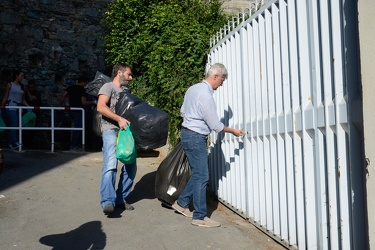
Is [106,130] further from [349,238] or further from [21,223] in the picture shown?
[349,238]

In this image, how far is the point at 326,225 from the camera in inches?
133

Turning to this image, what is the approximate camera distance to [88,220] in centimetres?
Result: 512

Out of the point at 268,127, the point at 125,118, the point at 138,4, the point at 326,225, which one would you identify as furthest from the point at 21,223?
the point at 138,4

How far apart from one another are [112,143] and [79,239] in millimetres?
1140

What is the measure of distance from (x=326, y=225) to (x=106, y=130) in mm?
2746

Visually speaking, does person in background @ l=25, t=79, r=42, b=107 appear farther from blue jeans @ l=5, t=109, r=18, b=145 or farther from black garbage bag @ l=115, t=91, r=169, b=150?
black garbage bag @ l=115, t=91, r=169, b=150

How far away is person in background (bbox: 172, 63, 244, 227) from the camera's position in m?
4.85

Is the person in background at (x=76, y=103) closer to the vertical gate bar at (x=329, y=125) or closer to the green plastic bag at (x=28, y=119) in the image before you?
the green plastic bag at (x=28, y=119)

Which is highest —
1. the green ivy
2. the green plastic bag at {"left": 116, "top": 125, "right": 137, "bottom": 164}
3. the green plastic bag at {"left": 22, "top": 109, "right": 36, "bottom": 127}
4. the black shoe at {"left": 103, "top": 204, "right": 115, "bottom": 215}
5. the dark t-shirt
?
the green ivy

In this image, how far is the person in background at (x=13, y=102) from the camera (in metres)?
8.87

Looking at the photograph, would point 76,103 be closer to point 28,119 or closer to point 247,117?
point 28,119

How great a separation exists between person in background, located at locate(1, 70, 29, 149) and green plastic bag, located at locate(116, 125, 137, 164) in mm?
4145

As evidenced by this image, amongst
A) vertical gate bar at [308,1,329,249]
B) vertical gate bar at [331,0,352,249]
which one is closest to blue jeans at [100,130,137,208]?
vertical gate bar at [308,1,329,249]

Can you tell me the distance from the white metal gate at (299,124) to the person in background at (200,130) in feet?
1.13
